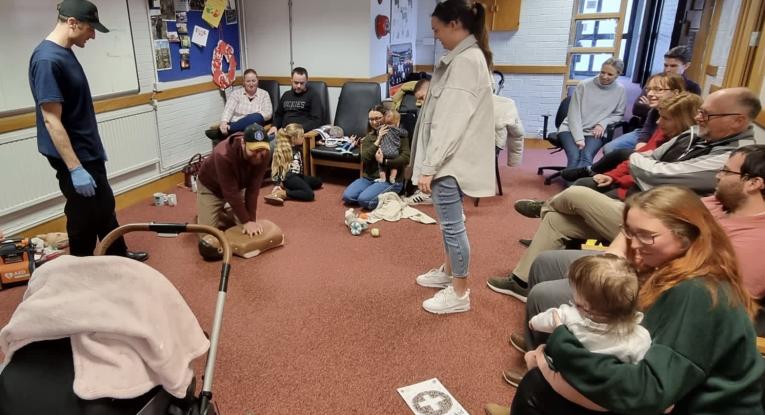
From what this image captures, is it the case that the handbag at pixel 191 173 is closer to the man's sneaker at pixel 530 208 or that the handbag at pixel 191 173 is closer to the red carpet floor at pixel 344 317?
the red carpet floor at pixel 344 317

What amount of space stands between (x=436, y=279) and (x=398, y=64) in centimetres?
375

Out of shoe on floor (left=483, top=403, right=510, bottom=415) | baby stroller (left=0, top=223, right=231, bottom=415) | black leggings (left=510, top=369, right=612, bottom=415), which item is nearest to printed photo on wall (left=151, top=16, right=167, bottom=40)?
baby stroller (left=0, top=223, right=231, bottom=415)

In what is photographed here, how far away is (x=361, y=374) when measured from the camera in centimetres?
206

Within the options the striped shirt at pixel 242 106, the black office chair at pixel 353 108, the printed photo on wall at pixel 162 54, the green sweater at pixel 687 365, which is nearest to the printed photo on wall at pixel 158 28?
the printed photo on wall at pixel 162 54

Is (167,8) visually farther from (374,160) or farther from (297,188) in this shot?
(374,160)

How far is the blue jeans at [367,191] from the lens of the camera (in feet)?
13.0

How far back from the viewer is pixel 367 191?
4020 millimetres

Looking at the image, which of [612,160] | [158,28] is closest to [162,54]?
[158,28]

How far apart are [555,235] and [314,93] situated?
317 centimetres

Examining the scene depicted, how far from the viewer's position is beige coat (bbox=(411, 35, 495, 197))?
203 cm

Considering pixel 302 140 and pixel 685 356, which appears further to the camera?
pixel 302 140

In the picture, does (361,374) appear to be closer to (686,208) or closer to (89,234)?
(686,208)

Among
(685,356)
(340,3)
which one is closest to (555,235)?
(685,356)

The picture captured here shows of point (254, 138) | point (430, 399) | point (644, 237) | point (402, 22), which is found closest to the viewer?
point (644, 237)
